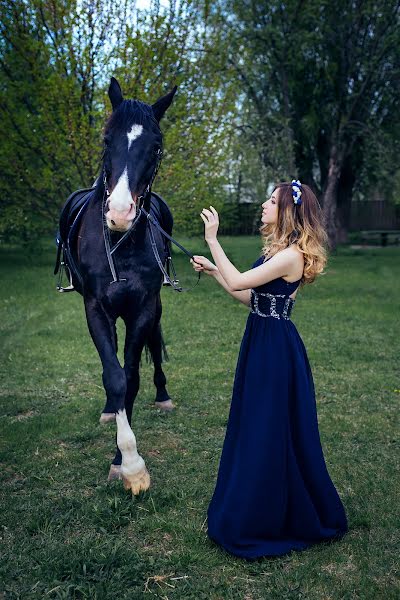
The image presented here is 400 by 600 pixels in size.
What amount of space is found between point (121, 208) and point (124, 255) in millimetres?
798

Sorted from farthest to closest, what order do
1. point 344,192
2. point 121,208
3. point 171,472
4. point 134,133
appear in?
point 344,192, point 171,472, point 134,133, point 121,208

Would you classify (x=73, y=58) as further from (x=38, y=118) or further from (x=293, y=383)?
(x=293, y=383)

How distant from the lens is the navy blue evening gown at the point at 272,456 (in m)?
3.41

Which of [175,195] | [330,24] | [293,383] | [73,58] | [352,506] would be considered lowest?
[352,506]

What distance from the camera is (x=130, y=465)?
4.12 metres

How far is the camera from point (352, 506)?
4.06m

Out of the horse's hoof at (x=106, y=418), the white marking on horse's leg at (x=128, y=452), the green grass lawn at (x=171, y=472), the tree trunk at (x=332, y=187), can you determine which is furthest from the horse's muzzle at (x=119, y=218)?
the tree trunk at (x=332, y=187)

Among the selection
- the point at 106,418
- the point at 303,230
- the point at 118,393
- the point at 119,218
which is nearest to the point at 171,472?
the point at 118,393

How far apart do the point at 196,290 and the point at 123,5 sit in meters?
6.79

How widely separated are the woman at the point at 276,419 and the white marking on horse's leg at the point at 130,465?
28.0 inches

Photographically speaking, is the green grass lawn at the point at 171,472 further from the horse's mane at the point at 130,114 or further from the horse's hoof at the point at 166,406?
the horse's mane at the point at 130,114

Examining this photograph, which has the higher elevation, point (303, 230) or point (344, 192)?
point (344, 192)

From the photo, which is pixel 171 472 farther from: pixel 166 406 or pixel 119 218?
pixel 119 218

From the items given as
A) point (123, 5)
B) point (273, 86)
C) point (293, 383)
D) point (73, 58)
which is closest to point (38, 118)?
point (73, 58)
